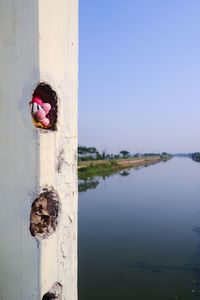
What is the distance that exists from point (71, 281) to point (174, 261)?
21.5 feet

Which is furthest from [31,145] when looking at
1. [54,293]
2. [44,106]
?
[54,293]

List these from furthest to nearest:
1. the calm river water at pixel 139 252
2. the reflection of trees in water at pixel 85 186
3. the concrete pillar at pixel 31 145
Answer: the reflection of trees in water at pixel 85 186 → the calm river water at pixel 139 252 → the concrete pillar at pixel 31 145

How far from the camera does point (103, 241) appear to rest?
814 cm

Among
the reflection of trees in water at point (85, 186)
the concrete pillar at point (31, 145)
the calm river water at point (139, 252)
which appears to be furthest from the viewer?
the reflection of trees in water at point (85, 186)

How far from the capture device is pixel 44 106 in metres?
0.63

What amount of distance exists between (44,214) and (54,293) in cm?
14

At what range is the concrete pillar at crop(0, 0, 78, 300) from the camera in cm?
60

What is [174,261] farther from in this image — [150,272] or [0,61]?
[0,61]

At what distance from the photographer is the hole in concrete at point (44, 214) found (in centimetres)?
61

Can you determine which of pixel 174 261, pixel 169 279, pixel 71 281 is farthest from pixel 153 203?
pixel 71 281

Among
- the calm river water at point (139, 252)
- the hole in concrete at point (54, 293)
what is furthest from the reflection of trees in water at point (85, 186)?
the hole in concrete at point (54, 293)

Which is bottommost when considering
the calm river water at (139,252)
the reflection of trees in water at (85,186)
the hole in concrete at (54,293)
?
the calm river water at (139,252)

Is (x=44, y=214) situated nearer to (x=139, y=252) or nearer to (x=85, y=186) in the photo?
(x=139, y=252)

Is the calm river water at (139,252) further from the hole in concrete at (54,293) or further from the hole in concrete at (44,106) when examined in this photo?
the hole in concrete at (44,106)
